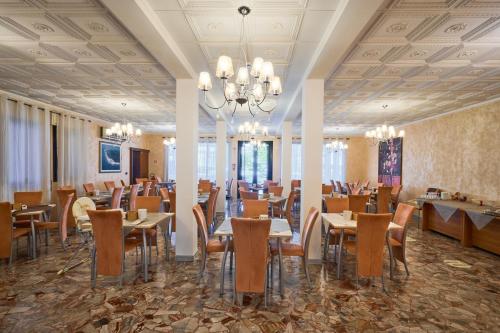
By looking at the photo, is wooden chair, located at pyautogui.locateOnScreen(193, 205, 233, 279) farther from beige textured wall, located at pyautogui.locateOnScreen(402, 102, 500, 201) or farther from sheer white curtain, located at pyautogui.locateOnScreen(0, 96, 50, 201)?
beige textured wall, located at pyautogui.locateOnScreen(402, 102, 500, 201)

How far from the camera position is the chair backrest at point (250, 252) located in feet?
9.09

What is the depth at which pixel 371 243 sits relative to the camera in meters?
3.30

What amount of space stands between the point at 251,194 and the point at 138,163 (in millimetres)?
7758

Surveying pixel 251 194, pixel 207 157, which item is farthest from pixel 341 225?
pixel 207 157

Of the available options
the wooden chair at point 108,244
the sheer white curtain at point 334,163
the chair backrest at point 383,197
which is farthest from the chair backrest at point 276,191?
the sheer white curtain at point 334,163

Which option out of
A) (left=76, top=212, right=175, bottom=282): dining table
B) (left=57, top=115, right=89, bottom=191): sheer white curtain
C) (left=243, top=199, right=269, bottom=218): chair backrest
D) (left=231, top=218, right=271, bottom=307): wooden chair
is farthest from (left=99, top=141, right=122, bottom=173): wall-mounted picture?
(left=231, top=218, right=271, bottom=307): wooden chair

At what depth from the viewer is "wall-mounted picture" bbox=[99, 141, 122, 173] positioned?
29.3 ft

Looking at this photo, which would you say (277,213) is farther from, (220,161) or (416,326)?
(416,326)

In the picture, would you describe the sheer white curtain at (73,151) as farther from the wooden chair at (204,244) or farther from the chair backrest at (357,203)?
the chair backrest at (357,203)

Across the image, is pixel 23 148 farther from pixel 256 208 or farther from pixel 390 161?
pixel 390 161

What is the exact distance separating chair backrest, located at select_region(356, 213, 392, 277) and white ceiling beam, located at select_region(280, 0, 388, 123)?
6.75 ft

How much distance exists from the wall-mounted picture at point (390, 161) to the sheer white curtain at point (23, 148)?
10891mm

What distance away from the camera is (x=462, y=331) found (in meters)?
2.50

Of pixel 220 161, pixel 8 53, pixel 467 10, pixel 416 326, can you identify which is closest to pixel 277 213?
pixel 220 161
